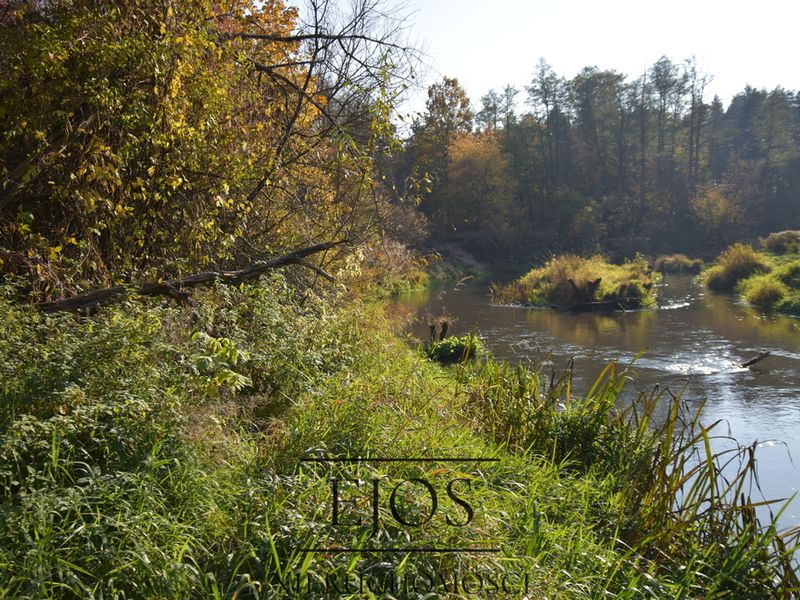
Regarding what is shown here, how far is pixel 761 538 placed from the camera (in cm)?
384

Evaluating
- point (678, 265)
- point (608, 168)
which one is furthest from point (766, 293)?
point (608, 168)

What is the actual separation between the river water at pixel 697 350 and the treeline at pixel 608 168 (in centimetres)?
2080

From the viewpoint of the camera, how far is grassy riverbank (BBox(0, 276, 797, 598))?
256 cm

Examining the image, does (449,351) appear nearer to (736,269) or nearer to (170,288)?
(170,288)

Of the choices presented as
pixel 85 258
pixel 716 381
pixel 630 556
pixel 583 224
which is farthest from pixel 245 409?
pixel 583 224

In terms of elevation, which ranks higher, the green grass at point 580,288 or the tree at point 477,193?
the tree at point 477,193

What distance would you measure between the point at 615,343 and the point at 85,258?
1099cm

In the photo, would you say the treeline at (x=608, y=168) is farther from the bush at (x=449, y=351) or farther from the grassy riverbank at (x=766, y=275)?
the bush at (x=449, y=351)

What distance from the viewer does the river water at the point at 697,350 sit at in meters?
7.48

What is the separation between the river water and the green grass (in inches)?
33.3

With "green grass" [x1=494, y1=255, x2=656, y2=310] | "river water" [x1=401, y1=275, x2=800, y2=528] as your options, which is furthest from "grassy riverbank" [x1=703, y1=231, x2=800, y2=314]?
"green grass" [x1=494, y1=255, x2=656, y2=310]

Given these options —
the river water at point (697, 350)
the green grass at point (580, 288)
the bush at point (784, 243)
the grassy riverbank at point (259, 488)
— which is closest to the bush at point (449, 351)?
the river water at point (697, 350)

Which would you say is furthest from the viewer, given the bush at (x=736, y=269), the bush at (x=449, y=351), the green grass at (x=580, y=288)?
the bush at (x=736, y=269)

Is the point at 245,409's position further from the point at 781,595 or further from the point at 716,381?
the point at 716,381
